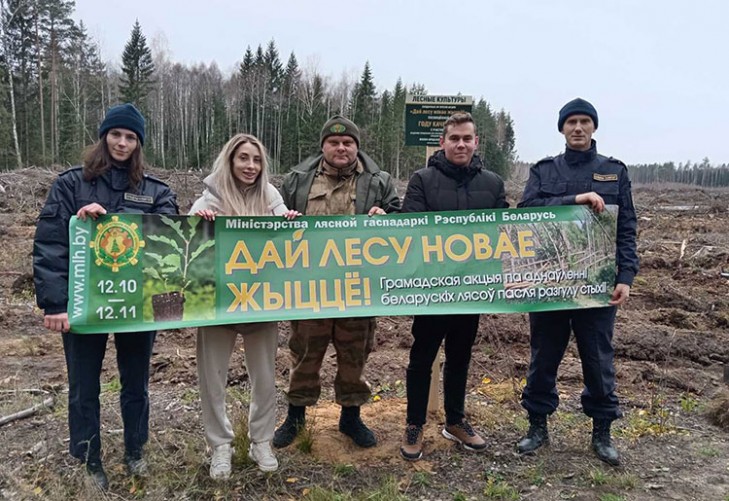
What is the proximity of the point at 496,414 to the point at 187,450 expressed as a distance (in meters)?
2.70

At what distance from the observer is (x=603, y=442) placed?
4039 mm

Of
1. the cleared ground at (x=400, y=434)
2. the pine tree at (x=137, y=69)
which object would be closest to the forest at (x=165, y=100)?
the pine tree at (x=137, y=69)

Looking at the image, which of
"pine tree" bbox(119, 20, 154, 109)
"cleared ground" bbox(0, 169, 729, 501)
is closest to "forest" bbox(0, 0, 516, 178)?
"pine tree" bbox(119, 20, 154, 109)

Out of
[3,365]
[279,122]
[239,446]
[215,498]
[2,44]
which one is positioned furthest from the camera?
[279,122]

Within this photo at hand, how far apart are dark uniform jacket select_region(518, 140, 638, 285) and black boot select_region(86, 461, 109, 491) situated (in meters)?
3.63

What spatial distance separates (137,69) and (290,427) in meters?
49.4

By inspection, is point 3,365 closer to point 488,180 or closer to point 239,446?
point 239,446

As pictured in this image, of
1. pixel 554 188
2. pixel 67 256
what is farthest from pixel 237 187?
pixel 554 188

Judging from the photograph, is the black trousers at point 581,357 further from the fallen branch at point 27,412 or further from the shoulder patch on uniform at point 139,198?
the fallen branch at point 27,412

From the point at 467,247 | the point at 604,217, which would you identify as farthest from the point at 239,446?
the point at 604,217

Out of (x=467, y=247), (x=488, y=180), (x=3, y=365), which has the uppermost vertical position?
(x=488, y=180)

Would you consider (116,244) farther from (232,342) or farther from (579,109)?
(579,109)

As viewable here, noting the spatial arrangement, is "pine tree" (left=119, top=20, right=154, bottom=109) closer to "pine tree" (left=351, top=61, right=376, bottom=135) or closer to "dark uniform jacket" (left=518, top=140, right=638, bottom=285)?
"pine tree" (left=351, top=61, right=376, bottom=135)

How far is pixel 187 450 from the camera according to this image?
382 cm
